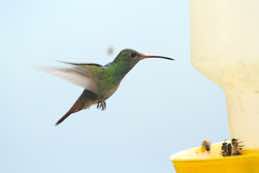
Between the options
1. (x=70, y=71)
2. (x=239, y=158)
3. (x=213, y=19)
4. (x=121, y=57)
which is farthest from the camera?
(x=121, y=57)

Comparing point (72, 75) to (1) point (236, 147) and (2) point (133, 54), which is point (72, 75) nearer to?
(2) point (133, 54)

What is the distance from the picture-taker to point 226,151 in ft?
2.02

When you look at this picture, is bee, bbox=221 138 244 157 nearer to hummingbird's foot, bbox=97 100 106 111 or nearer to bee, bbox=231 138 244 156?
bee, bbox=231 138 244 156

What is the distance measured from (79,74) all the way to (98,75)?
0.09m

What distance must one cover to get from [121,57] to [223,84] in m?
0.47

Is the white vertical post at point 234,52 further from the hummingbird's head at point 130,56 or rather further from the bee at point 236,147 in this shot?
the hummingbird's head at point 130,56

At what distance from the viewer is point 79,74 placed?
3.46 ft

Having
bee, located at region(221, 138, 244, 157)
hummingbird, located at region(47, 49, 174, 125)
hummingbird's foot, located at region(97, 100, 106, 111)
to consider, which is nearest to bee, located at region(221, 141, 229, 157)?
bee, located at region(221, 138, 244, 157)

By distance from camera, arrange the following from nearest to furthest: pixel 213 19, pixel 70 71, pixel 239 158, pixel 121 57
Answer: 1. pixel 239 158
2. pixel 213 19
3. pixel 70 71
4. pixel 121 57

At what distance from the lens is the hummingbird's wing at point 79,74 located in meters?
1.04

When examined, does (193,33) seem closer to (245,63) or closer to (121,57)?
(245,63)

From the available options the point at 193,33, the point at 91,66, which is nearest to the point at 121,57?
the point at 91,66

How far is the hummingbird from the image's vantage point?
1.05 meters

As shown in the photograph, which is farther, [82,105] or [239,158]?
[82,105]
